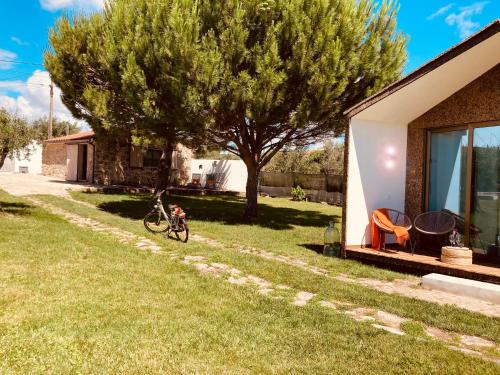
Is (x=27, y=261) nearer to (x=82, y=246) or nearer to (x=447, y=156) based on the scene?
(x=82, y=246)

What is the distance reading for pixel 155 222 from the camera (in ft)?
32.0

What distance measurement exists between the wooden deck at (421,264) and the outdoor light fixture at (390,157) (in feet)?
5.62

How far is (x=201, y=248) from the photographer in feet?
25.6

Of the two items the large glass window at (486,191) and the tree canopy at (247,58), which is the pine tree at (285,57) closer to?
the tree canopy at (247,58)

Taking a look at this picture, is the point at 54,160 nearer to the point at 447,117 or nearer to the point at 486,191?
the point at 447,117

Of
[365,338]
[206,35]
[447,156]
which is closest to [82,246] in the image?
[365,338]

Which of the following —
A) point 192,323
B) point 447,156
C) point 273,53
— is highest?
point 273,53

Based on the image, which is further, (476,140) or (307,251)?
(307,251)

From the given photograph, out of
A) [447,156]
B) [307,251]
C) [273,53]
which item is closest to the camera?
[447,156]

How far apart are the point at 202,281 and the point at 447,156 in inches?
200

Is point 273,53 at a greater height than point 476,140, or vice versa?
point 273,53

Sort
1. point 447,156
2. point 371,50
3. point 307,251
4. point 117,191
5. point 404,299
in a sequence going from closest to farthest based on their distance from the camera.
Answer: point 404,299
point 447,156
point 307,251
point 371,50
point 117,191

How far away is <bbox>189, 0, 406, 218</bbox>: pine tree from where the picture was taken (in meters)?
9.95

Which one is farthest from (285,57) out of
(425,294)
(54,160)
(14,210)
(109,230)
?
(54,160)
